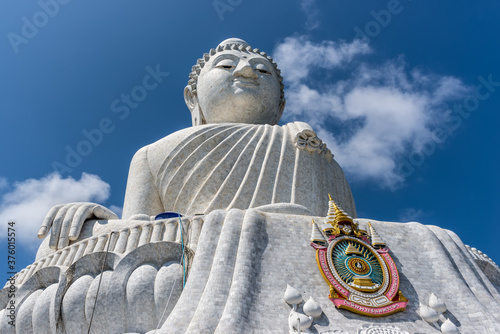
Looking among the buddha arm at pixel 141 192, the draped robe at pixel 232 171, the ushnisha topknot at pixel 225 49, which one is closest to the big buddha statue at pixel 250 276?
the draped robe at pixel 232 171

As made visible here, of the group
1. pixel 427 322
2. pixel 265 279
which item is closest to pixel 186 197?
pixel 265 279

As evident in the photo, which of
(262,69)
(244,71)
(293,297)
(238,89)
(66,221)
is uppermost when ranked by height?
(262,69)

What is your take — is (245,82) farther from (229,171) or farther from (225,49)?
(229,171)

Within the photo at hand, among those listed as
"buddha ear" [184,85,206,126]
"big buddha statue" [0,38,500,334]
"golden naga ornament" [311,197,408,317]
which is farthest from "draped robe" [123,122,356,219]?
"golden naga ornament" [311,197,408,317]

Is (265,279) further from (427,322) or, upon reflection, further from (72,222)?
(72,222)

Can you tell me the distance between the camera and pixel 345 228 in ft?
19.7

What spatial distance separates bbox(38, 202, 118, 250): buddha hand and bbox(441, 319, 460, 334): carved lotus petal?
16.7 feet

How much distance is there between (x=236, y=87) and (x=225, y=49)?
48.4 inches

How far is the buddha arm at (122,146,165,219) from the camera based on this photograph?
8.86 m

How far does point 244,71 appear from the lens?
10.2 m

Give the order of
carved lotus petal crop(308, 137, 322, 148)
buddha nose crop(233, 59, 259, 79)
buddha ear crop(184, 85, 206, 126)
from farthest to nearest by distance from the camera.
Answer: buddha ear crop(184, 85, 206, 126) → buddha nose crop(233, 59, 259, 79) → carved lotus petal crop(308, 137, 322, 148)

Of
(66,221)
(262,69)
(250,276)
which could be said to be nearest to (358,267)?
(250,276)

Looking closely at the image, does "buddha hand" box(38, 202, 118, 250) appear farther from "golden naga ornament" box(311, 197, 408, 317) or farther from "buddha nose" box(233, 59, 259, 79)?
"buddha nose" box(233, 59, 259, 79)

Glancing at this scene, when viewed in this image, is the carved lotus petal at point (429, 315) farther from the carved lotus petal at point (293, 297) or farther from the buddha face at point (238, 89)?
the buddha face at point (238, 89)
